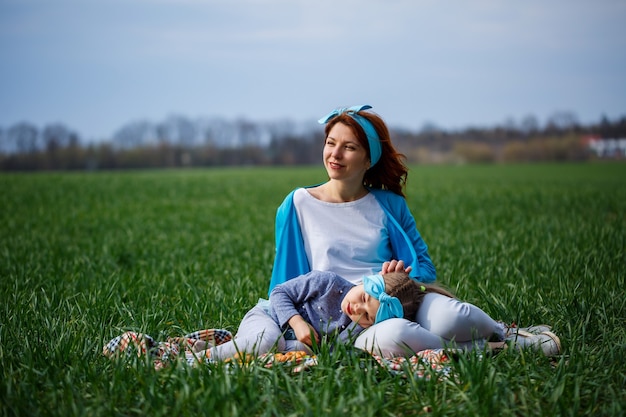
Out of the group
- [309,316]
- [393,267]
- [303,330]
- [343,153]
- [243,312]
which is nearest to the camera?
[303,330]

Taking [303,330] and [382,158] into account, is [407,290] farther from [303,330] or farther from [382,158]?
[382,158]

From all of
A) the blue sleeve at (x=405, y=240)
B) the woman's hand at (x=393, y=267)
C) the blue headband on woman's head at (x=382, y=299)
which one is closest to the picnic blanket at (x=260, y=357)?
the blue headband on woman's head at (x=382, y=299)

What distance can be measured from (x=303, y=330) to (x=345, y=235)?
2.56ft

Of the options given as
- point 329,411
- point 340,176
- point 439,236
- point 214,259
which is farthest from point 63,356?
point 439,236

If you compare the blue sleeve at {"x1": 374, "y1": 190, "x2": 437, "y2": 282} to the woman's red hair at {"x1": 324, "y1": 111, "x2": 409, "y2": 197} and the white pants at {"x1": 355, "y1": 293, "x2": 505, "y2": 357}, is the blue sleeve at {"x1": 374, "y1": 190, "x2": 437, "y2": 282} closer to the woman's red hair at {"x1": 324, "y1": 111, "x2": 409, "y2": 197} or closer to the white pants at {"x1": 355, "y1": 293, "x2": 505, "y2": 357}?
the woman's red hair at {"x1": 324, "y1": 111, "x2": 409, "y2": 197}

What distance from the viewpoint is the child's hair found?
370cm

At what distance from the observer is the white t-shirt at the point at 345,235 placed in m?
4.18

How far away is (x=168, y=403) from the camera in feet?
9.60

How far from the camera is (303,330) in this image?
12.1ft

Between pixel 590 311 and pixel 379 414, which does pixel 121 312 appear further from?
pixel 590 311

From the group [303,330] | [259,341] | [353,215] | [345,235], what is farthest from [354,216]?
[259,341]

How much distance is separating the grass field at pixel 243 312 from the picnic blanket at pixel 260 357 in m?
0.07

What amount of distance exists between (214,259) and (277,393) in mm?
4400

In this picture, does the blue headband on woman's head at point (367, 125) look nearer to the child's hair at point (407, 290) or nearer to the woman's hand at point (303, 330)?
the child's hair at point (407, 290)
